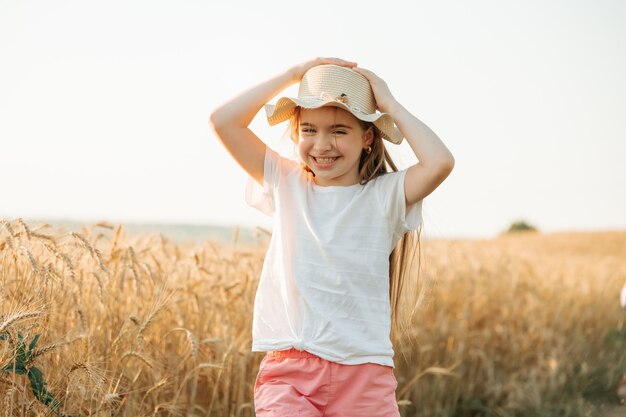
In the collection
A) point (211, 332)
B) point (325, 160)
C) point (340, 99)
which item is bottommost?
point (211, 332)

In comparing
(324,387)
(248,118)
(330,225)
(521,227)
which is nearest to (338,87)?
(248,118)

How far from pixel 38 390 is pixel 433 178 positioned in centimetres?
154

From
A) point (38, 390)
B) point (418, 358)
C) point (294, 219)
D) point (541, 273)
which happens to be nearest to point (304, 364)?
point (294, 219)

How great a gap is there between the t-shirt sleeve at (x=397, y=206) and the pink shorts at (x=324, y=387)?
0.51 m

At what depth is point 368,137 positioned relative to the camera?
2.81 metres

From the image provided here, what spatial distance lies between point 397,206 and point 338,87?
47 cm

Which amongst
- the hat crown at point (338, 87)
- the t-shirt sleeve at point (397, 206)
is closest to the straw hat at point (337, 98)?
the hat crown at point (338, 87)

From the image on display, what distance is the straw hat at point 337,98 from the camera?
2615 mm

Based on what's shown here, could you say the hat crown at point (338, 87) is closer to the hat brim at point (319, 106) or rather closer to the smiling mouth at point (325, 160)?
the hat brim at point (319, 106)

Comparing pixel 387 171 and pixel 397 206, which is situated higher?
pixel 387 171

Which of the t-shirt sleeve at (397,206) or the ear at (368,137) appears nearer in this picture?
the t-shirt sleeve at (397,206)

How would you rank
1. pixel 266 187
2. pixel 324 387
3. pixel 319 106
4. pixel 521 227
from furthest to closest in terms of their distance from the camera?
1. pixel 521 227
2. pixel 266 187
3. pixel 319 106
4. pixel 324 387

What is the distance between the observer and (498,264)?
734cm

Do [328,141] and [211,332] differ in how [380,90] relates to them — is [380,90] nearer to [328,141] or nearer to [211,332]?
[328,141]
